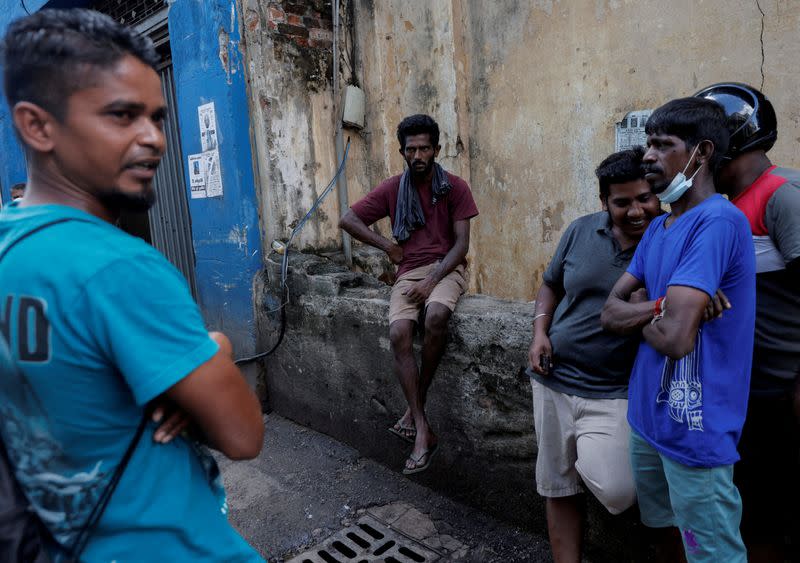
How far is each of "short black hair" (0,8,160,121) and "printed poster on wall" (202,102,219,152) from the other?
3.74m

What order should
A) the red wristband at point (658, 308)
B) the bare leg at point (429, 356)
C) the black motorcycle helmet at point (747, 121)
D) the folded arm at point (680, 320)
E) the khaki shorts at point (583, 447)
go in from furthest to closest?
the bare leg at point (429, 356) → the khaki shorts at point (583, 447) → the black motorcycle helmet at point (747, 121) → the red wristband at point (658, 308) → the folded arm at point (680, 320)

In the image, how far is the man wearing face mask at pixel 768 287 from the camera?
180 cm

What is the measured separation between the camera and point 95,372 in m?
0.92

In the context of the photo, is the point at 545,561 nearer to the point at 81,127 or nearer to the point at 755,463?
the point at 755,463

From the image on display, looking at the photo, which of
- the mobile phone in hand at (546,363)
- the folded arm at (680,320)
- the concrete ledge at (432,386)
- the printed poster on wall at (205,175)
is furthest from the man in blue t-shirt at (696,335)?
the printed poster on wall at (205,175)

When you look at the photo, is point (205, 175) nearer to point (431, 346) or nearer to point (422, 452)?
point (431, 346)

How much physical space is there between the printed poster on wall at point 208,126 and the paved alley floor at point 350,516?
7.98 feet

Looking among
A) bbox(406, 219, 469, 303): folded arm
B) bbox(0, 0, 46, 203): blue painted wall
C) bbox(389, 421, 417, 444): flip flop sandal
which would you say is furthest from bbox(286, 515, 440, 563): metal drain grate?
bbox(0, 0, 46, 203): blue painted wall

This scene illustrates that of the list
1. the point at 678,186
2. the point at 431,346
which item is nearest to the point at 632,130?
the point at 431,346

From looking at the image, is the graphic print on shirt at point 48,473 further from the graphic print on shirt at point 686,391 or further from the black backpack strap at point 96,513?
the graphic print on shirt at point 686,391

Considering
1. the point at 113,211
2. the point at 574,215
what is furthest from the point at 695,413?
the point at 574,215

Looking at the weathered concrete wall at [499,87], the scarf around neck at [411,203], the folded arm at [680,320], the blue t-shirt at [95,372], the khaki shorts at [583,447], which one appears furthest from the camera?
the scarf around neck at [411,203]

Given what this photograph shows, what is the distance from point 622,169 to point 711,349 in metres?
0.76

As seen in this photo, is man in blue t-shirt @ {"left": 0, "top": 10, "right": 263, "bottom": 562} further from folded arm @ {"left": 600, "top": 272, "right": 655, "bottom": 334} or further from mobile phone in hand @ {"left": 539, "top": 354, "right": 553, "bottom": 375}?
mobile phone in hand @ {"left": 539, "top": 354, "right": 553, "bottom": 375}
